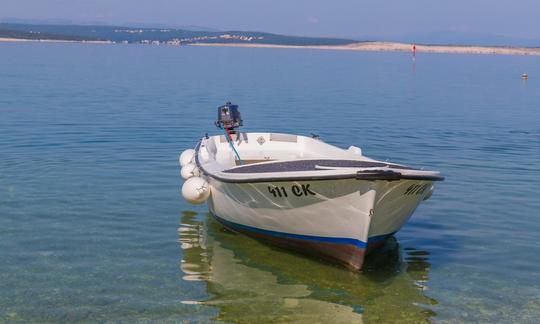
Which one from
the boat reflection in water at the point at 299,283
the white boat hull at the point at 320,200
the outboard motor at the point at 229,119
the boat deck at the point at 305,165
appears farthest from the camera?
the outboard motor at the point at 229,119

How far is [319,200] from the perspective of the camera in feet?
36.6

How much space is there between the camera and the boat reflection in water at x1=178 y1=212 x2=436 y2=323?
10141 millimetres

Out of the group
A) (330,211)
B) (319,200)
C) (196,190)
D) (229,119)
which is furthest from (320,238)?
(229,119)

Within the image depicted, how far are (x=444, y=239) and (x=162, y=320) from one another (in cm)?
640

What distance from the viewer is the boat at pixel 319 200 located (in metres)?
10.7

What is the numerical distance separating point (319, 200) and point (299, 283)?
4.41 ft

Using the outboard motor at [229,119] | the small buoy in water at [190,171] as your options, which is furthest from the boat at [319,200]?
the outboard motor at [229,119]

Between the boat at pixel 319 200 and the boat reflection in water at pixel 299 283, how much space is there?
12.9 inches

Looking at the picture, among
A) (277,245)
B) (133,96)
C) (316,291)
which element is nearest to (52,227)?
(277,245)

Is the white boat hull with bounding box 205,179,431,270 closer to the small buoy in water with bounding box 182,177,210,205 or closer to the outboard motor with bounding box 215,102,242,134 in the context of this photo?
the small buoy in water with bounding box 182,177,210,205

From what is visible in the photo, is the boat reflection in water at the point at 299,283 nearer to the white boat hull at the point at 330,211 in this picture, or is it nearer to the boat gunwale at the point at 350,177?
the white boat hull at the point at 330,211

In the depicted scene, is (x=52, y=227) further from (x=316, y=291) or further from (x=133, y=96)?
(x=133, y=96)

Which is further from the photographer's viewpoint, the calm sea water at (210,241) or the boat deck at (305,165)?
the boat deck at (305,165)

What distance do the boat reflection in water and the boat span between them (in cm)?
33
